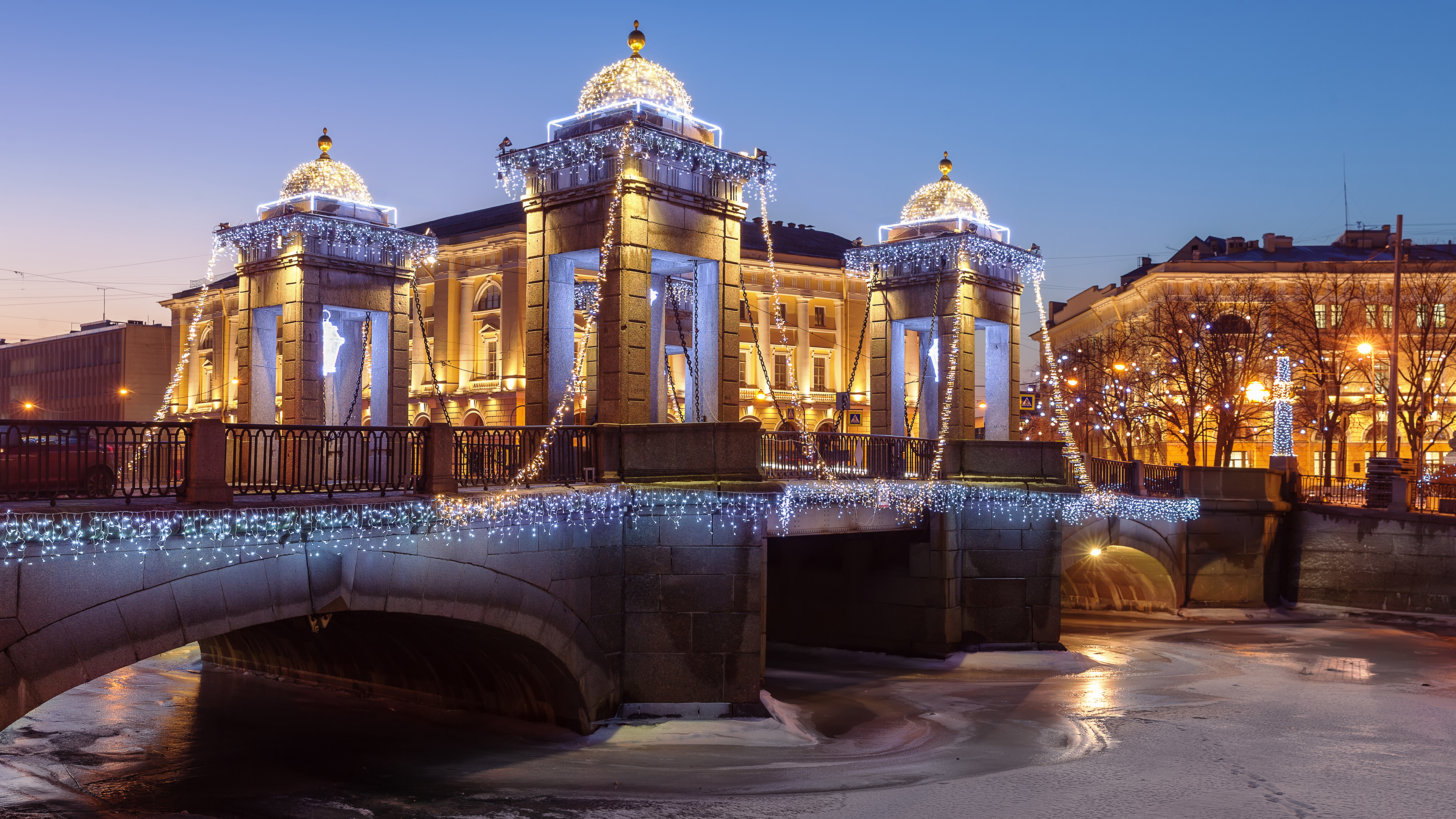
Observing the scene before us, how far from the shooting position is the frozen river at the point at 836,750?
15.8 metres

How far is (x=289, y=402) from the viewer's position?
25844mm

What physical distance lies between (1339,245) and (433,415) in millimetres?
51002

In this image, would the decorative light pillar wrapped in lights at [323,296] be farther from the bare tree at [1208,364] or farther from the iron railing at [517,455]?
the bare tree at [1208,364]

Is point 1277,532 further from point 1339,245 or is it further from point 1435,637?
point 1339,245

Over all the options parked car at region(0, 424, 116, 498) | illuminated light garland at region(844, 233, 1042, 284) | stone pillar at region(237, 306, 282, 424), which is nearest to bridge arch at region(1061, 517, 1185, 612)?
illuminated light garland at region(844, 233, 1042, 284)

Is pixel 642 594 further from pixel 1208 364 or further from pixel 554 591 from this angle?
pixel 1208 364

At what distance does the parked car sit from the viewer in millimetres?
12047

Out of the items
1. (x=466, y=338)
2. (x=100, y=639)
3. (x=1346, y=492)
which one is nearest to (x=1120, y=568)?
(x=1346, y=492)

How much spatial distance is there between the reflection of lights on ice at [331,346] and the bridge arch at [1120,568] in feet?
55.1

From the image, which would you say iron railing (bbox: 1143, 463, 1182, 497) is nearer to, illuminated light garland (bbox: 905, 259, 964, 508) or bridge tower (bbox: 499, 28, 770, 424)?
illuminated light garland (bbox: 905, 259, 964, 508)

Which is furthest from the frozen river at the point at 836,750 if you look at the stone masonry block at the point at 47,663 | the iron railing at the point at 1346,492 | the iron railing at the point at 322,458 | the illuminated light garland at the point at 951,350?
the iron railing at the point at 1346,492

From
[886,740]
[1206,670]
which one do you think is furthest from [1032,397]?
[886,740]

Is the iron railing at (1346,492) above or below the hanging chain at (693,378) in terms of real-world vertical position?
below

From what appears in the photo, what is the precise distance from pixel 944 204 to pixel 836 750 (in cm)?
1493
